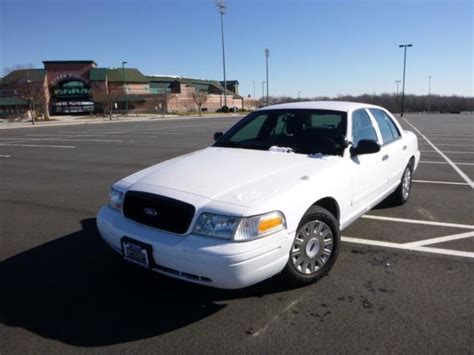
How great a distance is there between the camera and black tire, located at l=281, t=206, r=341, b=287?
10.4 ft

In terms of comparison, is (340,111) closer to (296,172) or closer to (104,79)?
(296,172)

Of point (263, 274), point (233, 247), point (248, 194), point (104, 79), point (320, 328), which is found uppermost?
point (104, 79)

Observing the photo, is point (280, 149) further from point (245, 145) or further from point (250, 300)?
point (250, 300)

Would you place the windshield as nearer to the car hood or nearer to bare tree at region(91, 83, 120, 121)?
the car hood

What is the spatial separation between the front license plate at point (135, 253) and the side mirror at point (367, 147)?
2346mm

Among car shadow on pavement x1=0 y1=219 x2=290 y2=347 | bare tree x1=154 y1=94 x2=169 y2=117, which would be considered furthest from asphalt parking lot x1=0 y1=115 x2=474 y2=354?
bare tree x1=154 y1=94 x2=169 y2=117

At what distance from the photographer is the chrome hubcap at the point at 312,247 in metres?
3.20

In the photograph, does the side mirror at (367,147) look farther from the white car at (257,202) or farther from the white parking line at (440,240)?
the white parking line at (440,240)

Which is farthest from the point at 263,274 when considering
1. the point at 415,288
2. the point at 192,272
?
the point at 415,288

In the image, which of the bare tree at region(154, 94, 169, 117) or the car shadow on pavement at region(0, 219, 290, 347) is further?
the bare tree at region(154, 94, 169, 117)

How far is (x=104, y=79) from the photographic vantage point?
236 feet

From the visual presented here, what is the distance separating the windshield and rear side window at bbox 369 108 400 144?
3.12 ft

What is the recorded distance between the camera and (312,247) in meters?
3.32

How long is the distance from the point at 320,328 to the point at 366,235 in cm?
207
